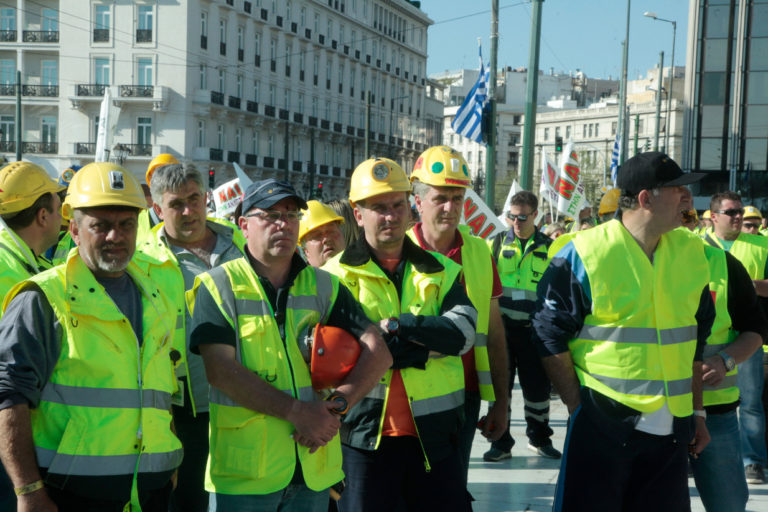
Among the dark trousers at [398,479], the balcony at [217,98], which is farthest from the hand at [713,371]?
the balcony at [217,98]

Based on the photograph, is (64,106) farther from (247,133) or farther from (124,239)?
(124,239)

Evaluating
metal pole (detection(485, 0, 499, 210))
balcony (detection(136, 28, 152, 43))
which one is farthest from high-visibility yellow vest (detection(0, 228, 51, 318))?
balcony (detection(136, 28, 152, 43))

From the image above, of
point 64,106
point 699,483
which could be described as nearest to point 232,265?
point 699,483

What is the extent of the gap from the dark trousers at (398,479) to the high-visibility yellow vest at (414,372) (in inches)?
3.2

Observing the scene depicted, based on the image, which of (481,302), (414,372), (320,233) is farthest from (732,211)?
(414,372)

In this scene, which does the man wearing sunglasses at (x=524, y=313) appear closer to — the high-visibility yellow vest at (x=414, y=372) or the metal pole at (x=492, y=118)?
the high-visibility yellow vest at (x=414, y=372)

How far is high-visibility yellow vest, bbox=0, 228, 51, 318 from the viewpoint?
3.61 meters

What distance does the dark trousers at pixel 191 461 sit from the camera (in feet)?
14.7

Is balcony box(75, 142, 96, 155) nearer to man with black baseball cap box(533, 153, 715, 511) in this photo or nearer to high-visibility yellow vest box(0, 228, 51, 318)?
high-visibility yellow vest box(0, 228, 51, 318)

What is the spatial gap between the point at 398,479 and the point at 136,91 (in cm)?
5314

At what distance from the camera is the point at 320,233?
214 inches

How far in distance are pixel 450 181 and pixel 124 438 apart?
2.10 m

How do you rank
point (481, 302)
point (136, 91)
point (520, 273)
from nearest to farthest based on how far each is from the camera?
1. point (481, 302)
2. point (520, 273)
3. point (136, 91)

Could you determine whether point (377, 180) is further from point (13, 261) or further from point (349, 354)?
point (13, 261)
